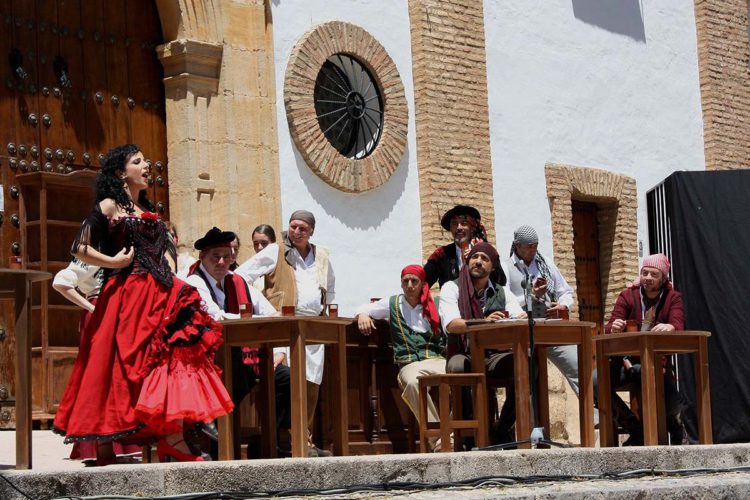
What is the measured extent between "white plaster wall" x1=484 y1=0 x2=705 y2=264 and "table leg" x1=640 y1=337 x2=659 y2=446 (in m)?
5.32

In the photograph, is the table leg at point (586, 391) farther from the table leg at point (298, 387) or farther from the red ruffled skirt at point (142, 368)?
the red ruffled skirt at point (142, 368)

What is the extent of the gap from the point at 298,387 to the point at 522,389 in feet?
4.35

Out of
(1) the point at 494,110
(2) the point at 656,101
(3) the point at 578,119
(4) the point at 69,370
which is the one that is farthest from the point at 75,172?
(2) the point at 656,101

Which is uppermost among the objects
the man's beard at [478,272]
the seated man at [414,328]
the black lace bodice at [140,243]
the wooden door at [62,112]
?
the wooden door at [62,112]

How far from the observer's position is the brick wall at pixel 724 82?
53.9ft

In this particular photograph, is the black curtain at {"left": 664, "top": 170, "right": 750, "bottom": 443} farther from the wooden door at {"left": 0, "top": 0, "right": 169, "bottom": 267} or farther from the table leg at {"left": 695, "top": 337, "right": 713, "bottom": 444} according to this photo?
the wooden door at {"left": 0, "top": 0, "right": 169, "bottom": 267}

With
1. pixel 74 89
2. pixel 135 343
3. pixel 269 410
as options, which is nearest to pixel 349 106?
pixel 74 89

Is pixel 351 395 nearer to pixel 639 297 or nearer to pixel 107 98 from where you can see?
pixel 639 297

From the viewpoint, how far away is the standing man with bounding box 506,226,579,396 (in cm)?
962

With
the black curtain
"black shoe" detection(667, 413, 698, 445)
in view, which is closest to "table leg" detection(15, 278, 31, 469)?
"black shoe" detection(667, 413, 698, 445)

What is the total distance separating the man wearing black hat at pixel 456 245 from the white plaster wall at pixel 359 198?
7.27 feet

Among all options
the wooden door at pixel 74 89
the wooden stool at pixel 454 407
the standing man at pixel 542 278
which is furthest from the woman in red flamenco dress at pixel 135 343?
the wooden door at pixel 74 89

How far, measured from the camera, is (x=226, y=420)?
305 inches

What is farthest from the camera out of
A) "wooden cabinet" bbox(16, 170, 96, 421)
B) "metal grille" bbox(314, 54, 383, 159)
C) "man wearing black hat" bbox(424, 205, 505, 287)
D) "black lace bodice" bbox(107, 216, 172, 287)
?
"metal grille" bbox(314, 54, 383, 159)
